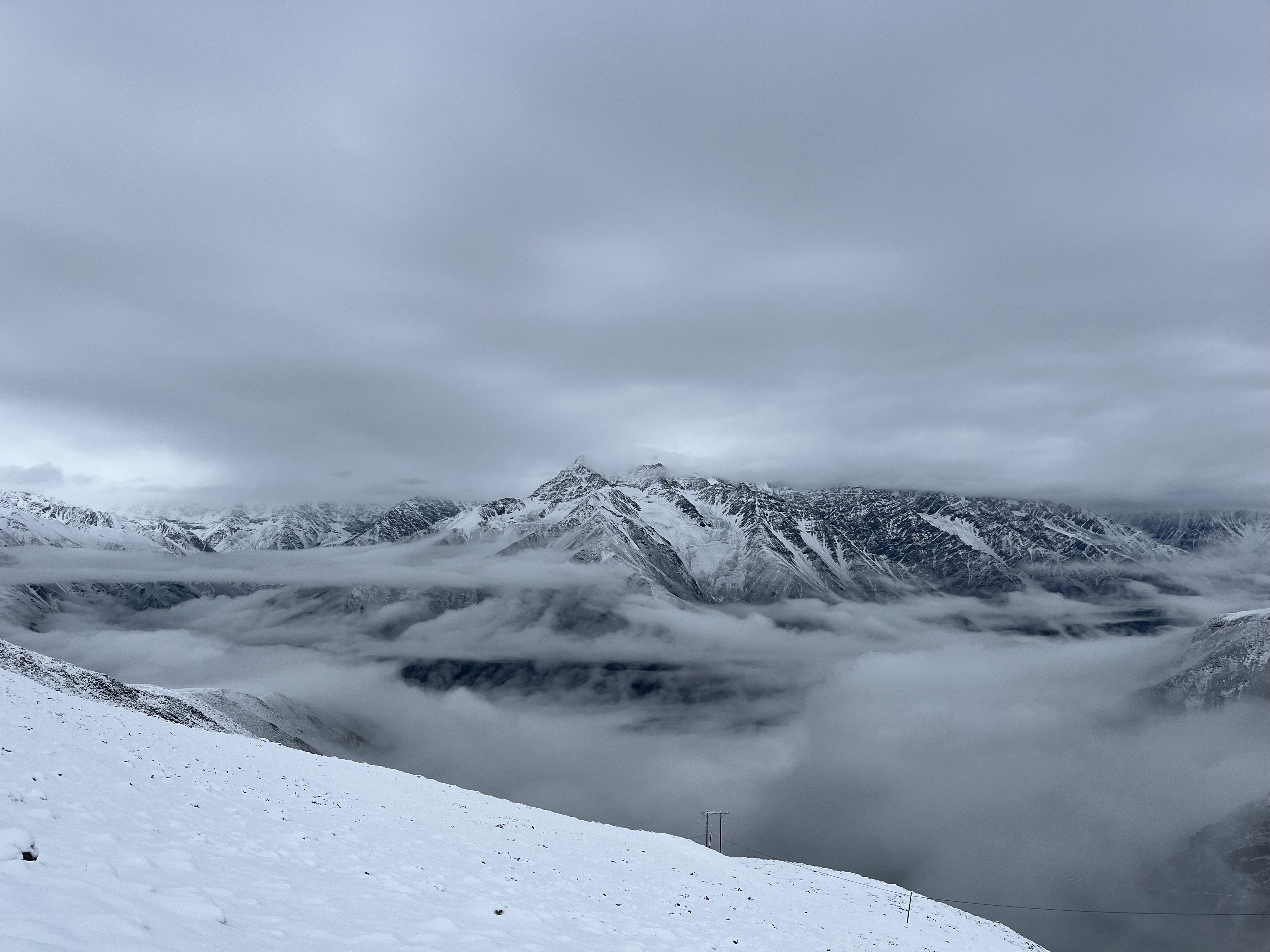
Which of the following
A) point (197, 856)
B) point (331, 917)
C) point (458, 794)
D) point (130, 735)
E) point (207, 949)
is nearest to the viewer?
point (207, 949)

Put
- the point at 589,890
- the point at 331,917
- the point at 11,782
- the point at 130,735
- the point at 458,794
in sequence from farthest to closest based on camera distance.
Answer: the point at 458,794 → the point at 130,735 → the point at 589,890 → the point at 11,782 → the point at 331,917

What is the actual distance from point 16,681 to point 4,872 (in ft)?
134

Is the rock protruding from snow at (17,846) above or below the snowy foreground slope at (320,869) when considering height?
above

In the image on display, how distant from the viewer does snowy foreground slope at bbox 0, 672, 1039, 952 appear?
10102 mm

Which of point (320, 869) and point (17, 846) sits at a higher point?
point (17, 846)

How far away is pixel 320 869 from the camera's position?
702 inches

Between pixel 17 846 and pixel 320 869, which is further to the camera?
pixel 320 869

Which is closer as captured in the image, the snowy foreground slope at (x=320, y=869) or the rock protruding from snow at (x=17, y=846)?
the rock protruding from snow at (x=17, y=846)

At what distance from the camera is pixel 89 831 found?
13.7 metres

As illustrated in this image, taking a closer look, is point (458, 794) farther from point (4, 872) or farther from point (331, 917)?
point (4, 872)

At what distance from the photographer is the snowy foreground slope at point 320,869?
10.1 metres

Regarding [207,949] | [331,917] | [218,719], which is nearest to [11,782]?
[331,917]

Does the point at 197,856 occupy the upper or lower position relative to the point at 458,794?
upper

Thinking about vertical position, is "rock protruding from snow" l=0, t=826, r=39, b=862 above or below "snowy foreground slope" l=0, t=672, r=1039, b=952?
above
